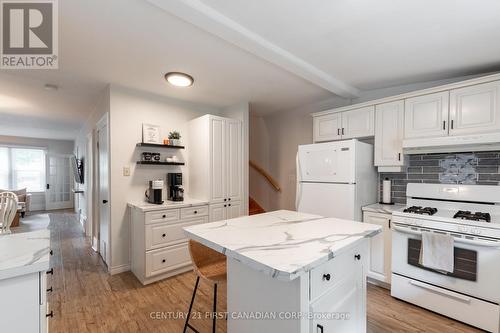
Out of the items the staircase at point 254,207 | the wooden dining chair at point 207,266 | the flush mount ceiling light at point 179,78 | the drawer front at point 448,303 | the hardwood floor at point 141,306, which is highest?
the flush mount ceiling light at point 179,78

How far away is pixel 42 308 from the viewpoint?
1.04 meters

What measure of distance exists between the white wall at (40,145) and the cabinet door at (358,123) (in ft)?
30.1

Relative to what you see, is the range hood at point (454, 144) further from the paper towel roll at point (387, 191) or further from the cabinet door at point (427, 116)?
the paper towel roll at point (387, 191)

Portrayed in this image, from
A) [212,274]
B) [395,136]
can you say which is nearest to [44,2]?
[212,274]

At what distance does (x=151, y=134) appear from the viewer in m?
3.21

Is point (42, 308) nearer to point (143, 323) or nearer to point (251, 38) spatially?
point (143, 323)

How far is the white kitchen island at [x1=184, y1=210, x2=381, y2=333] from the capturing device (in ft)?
3.32

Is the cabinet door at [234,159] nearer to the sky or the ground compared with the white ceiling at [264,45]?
nearer to the ground

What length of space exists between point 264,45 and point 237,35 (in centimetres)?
30

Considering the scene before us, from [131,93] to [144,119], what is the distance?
37 cm

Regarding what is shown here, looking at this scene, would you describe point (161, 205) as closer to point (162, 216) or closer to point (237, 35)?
point (162, 216)

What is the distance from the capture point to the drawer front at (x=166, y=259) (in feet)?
8.75

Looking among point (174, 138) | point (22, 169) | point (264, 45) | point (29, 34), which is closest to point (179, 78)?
point (174, 138)

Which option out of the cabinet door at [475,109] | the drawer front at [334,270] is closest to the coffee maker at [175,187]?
the drawer front at [334,270]
